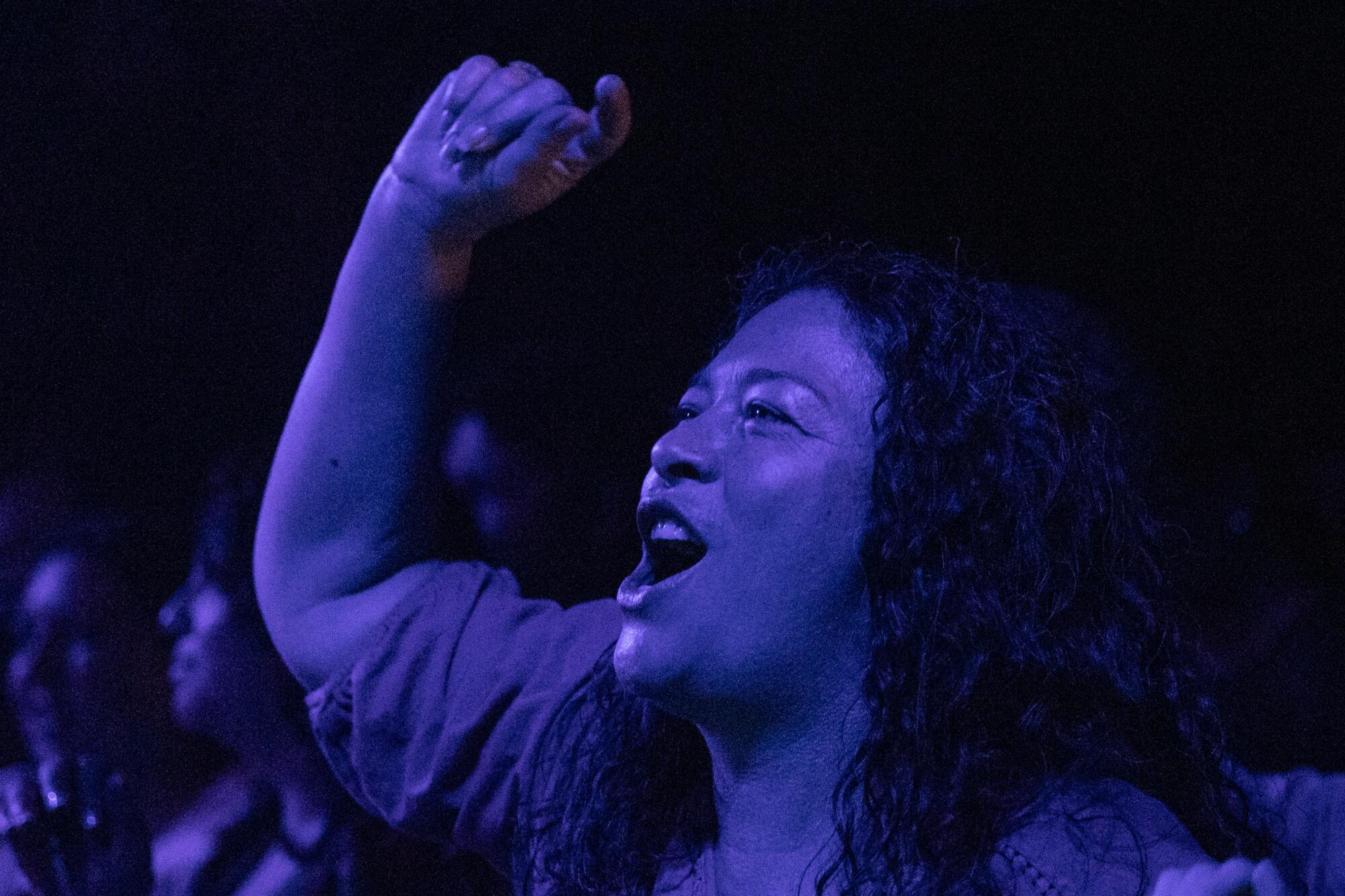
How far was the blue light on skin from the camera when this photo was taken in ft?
2.73

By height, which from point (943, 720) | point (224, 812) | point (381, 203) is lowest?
point (224, 812)

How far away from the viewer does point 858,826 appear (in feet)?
2.73

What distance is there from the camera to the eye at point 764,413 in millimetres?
883

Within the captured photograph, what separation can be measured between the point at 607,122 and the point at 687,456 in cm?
30

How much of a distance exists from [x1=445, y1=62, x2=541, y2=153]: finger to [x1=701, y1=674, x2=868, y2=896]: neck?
595mm

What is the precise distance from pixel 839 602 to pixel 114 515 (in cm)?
93

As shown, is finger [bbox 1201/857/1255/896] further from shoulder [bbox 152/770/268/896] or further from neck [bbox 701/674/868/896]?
shoulder [bbox 152/770/268/896]

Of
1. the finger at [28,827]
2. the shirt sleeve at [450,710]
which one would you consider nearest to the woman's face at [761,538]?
the shirt sleeve at [450,710]

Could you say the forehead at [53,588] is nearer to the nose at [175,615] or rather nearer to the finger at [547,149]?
the nose at [175,615]

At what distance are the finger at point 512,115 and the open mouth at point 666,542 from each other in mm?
374

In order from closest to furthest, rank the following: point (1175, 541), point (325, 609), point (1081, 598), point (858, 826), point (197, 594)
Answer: point (858, 826) < point (1081, 598) < point (325, 609) < point (1175, 541) < point (197, 594)

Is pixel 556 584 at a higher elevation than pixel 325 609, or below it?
below

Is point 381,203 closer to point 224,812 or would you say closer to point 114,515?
point 114,515

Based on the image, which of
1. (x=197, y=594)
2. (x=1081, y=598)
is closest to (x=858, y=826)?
(x=1081, y=598)
